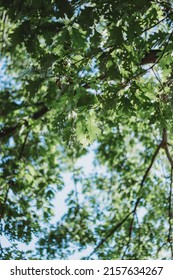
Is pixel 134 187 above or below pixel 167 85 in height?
above

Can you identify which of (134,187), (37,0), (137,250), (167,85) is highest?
(134,187)

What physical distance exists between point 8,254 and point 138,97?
2.47 metres

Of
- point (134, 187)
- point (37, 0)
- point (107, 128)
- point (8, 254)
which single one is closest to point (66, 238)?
point (134, 187)

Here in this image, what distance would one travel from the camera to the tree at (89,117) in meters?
3.17

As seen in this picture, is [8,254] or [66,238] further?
[66,238]

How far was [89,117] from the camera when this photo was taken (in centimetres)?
339

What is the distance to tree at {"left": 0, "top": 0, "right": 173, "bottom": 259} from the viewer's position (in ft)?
10.4

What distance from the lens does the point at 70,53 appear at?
132 inches

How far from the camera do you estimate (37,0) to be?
3.10 metres

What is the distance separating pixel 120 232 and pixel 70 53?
617 centimetres
